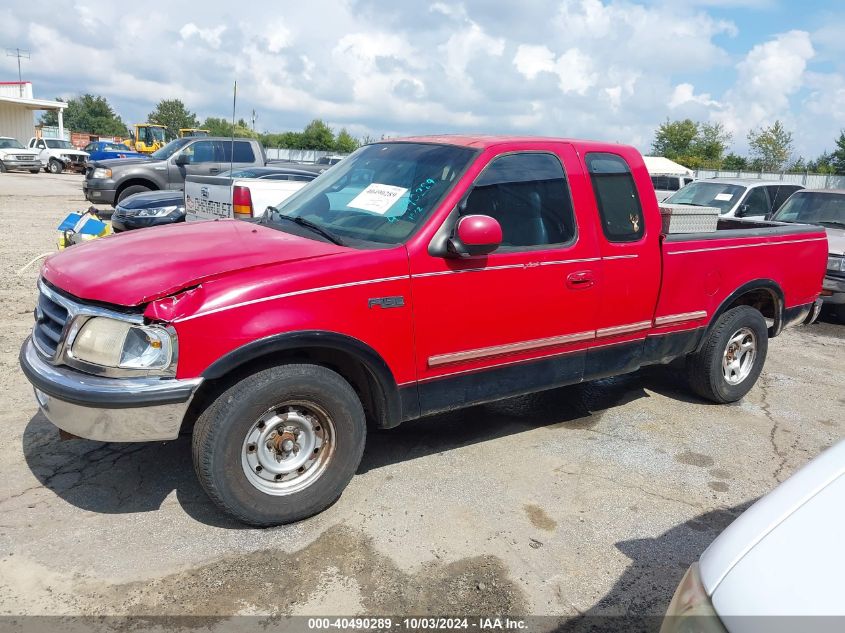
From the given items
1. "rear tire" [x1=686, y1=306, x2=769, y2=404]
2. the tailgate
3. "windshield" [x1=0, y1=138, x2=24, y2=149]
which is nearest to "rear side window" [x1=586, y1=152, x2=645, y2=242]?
"rear tire" [x1=686, y1=306, x2=769, y2=404]

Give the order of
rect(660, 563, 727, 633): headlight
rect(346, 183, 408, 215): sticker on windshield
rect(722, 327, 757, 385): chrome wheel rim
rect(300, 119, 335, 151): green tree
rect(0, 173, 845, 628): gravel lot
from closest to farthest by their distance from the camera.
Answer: rect(660, 563, 727, 633): headlight, rect(0, 173, 845, 628): gravel lot, rect(346, 183, 408, 215): sticker on windshield, rect(722, 327, 757, 385): chrome wheel rim, rect(300, 119, 335, 151): green tree

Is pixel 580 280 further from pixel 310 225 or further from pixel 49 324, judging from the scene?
pixel 49 324

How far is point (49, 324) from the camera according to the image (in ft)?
11.2

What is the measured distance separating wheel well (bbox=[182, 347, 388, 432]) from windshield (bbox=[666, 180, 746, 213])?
31.9 ft

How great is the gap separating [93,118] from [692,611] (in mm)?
108200

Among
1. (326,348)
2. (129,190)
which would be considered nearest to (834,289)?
(326,348)

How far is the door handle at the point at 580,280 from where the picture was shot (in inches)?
164

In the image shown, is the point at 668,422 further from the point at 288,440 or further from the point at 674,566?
the point at 288,440

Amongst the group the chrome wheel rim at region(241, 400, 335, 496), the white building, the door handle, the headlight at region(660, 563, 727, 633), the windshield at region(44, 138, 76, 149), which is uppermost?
the white building

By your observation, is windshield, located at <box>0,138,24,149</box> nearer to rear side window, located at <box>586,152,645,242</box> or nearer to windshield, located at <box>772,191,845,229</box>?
windshield, located at <box>772,191,845,229</box>

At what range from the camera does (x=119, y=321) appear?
9.96 ft

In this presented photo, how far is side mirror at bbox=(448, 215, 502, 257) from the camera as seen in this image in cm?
353

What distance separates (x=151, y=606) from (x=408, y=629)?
1094 mm

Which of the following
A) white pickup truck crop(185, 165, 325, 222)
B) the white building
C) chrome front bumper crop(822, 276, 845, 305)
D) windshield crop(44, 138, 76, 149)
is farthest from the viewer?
the white building
